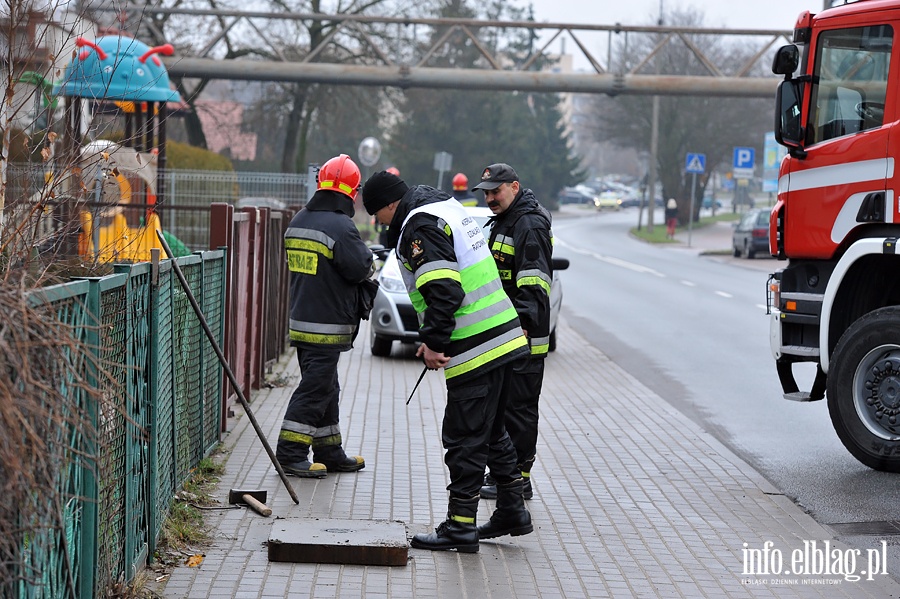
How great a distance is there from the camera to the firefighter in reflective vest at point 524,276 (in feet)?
21.8

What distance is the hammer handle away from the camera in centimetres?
650

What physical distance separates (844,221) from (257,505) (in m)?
4.63

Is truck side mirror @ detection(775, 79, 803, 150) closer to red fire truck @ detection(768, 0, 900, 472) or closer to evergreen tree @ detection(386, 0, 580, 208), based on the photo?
red fire truck @ detection(768, 0, 900, 472)

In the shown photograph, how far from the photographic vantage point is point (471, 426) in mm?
5926

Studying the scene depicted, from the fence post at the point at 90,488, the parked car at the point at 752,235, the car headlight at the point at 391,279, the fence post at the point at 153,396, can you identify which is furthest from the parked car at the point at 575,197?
the fence post at the point at 90,488

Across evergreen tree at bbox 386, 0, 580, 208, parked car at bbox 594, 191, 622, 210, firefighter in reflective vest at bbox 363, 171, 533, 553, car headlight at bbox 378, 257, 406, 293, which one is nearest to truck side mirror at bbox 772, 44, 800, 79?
firefighter in reflective vest at bbox 363, 171, 533, 553

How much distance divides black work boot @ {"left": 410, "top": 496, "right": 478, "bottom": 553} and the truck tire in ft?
11.0

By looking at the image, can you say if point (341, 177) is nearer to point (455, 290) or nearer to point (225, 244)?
point (225, 244)

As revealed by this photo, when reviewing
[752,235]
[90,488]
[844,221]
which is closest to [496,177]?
[844,221]

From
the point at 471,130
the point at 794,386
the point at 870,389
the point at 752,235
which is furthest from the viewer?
the point at 471,130

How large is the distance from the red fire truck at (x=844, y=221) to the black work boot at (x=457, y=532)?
3.37 meters

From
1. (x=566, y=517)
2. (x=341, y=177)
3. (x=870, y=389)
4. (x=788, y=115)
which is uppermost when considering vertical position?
(x=788, y=115)

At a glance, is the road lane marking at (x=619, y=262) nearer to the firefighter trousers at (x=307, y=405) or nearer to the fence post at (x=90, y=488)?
the firefighter trousers at (x=307, y=405)

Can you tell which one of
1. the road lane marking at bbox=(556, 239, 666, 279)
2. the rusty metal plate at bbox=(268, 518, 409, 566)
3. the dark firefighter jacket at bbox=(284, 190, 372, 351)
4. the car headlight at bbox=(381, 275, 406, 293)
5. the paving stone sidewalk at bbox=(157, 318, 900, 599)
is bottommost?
the road lane marking at bbox=(556, 239, 666, 279)
